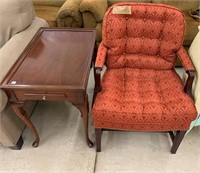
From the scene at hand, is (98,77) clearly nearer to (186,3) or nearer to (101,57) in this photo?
(101,57)

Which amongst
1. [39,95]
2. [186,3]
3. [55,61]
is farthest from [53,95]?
[186,3]

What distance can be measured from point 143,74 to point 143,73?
12 mm

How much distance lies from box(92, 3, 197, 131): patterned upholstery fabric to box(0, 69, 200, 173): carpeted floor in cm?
Answer: 32

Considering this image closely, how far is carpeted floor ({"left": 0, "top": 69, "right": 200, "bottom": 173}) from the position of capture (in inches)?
53.3

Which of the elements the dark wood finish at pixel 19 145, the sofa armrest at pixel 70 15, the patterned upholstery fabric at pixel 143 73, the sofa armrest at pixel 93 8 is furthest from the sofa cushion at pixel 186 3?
the dark wood finish at pixel 19 145

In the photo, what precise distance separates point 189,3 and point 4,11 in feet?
6.52


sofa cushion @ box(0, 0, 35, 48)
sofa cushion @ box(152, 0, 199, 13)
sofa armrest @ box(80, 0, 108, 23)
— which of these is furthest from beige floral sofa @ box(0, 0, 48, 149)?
sofa cushion @ box(152, 0, 199, 13)

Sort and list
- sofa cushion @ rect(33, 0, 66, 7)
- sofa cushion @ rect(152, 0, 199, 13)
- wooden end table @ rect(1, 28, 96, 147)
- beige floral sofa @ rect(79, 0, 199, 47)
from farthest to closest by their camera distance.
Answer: sofa cushion @ rect(33, 0, 66, 7) < sofa cushion @ rect(152, 0, 199, 13) < beige floral sofa @ rect(79, 0, 199, 47) < wooden end table @ rect(1, 28, 96, 147)

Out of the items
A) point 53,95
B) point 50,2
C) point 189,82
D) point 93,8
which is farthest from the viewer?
point 50,2

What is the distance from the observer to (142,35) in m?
1.40

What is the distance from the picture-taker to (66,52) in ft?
4.35

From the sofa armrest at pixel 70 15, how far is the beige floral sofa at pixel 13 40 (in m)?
0.43

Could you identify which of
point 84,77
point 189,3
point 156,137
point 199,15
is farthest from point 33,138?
point 189,3

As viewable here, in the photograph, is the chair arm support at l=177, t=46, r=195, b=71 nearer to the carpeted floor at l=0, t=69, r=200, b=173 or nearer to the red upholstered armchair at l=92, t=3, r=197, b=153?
the red upholstered armchair at l=92, t=3, r=197, b=153
